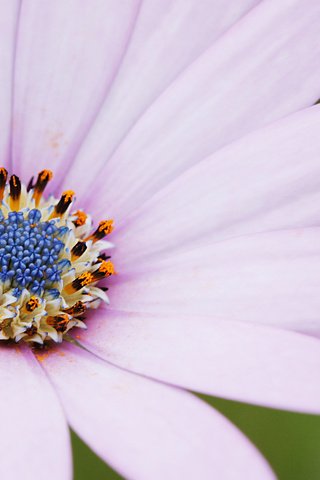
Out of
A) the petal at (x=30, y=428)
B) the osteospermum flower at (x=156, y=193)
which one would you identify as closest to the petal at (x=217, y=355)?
the osteospermum flower at (x=156, y=193)

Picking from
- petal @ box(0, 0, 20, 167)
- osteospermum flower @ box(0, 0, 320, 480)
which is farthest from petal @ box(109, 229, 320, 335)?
petal @ box(0, 0, 20, 167)

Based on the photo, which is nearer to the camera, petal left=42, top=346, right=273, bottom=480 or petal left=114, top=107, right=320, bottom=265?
petal left=42, top=346, right=273, bottom=480

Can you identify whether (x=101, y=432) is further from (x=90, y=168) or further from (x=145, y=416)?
(x=90, y=168)

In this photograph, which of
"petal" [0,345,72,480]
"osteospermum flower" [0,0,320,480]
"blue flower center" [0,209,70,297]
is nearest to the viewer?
"petal" [0,345,72,480]

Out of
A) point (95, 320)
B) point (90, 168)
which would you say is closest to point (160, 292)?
point (95, 320)

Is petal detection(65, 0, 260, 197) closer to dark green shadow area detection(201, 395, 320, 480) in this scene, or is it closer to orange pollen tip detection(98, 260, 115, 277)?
orange pollen tip detection(98, 260, 115, 277)

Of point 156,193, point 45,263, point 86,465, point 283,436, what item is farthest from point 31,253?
point 283,436

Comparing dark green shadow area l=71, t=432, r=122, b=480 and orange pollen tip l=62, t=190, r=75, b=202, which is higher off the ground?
orange pollen tip l=62, t=190, r=75, b=202
